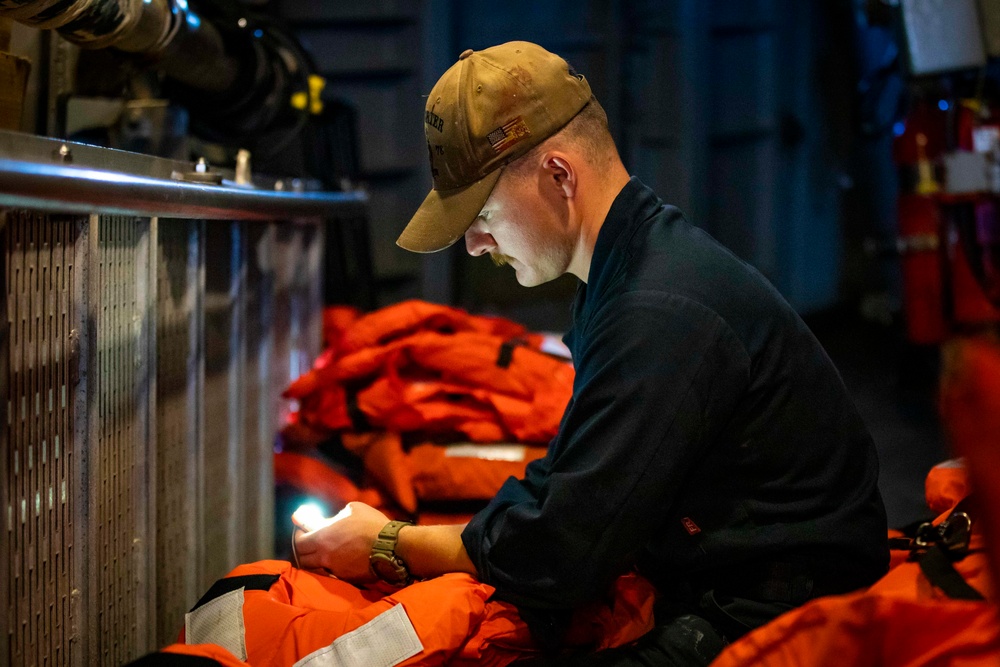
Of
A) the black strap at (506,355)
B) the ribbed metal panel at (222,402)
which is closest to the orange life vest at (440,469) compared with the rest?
the black strap at (506,355)

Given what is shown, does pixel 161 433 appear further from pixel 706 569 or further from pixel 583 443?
pixel 706 569

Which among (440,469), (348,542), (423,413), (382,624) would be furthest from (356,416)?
(382,624)

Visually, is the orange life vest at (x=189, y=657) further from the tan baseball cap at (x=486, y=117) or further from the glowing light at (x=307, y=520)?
the tan baseball cap at (x=486, y=117)

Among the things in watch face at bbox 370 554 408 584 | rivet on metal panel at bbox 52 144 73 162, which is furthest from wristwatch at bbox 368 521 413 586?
rivet on metal panel at bbox 52 144 73 162

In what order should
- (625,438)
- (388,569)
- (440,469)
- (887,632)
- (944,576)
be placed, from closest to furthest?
(887,632), (944,576), (625,438), (388,569), (440,469)

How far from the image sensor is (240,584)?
1339 mm

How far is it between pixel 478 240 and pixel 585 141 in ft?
0.73

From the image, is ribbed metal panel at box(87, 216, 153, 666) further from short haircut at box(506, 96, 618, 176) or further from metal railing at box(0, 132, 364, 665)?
short haircut at box(506, 96, 618, 176)

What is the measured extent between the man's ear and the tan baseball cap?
0.03 meters

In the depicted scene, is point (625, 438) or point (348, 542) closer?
point (625, 438)

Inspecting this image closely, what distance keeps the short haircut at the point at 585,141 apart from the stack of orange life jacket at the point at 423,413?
783 mm

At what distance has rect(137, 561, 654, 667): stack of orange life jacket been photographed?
3.90 feet

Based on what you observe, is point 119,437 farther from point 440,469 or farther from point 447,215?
point 440,469

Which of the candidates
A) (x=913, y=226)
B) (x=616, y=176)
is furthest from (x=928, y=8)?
(x=616, y=176)
